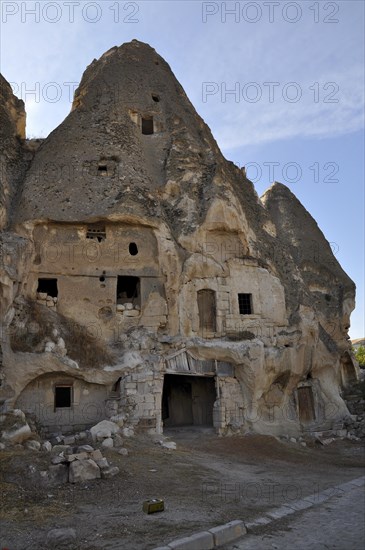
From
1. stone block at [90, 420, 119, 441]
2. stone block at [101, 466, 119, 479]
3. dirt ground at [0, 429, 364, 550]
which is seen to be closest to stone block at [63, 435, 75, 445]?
stone block at [90, 420, 119, 441]

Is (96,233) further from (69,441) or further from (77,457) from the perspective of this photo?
(77,457)

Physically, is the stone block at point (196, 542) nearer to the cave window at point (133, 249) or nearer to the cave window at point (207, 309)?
the cave window at point (207, 309)

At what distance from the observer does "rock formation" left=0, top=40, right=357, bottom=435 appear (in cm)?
1444

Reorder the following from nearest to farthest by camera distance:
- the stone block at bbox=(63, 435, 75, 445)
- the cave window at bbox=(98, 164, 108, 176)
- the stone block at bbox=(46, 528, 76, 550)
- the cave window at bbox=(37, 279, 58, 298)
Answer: the stone block at bbox=(46, 528, 76, 550) → the stone block at bbox=(63, 435, 75, 445) → the cave window at bbox=(37, 279, 58, 298) → the cave window at bbox=(98, 164, 108, 176)

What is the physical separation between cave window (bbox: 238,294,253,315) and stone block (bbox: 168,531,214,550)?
40.4ft

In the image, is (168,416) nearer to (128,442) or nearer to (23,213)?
(128,442)

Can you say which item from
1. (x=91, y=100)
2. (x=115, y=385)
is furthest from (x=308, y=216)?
(x=115, y=385)

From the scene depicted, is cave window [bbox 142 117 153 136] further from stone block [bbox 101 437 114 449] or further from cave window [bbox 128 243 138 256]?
stone block [bbox 101 437 114 449]

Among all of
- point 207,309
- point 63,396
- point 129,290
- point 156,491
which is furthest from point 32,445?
point 207,309

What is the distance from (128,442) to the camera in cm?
1232

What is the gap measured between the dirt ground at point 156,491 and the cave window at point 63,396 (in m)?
2.88

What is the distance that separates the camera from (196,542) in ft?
18.6

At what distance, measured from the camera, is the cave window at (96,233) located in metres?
16.7

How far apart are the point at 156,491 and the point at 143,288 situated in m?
8.71
